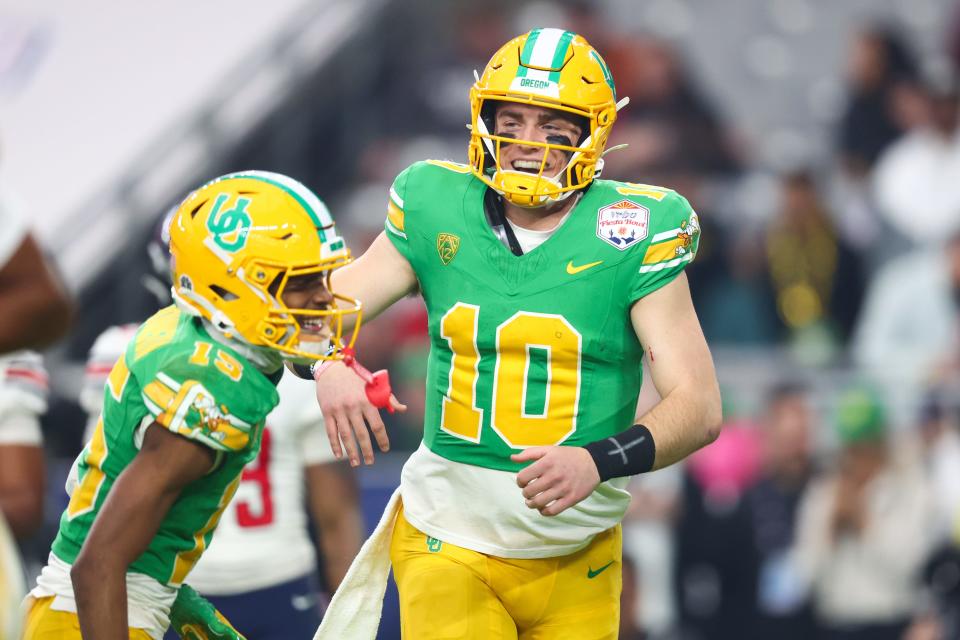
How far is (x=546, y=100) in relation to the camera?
385 cm

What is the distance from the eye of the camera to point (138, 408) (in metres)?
3.42

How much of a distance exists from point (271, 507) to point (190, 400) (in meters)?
1.70

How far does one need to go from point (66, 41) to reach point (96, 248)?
1.81 m

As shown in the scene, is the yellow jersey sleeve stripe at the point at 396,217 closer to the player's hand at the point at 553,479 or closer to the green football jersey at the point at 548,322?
the green football jersey at the point at 548,322

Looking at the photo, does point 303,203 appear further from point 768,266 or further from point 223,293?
point 768,266

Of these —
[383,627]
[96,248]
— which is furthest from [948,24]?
[383,627]

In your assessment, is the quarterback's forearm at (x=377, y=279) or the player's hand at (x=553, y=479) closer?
the player's hand at (x=553, y=479)

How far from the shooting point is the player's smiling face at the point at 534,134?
3.84m

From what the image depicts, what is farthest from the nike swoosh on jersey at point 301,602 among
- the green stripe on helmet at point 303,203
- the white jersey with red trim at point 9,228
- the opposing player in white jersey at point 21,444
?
the white jersey with red trim at point 9,228

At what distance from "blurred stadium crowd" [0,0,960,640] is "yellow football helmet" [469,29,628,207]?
1.80m

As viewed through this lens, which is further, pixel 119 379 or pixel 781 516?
pixel 781 516

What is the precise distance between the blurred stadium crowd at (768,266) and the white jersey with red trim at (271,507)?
0.69 m

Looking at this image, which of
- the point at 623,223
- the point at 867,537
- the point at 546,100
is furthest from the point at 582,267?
the point at 867,537

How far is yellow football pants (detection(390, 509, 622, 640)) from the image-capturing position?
149 inches
